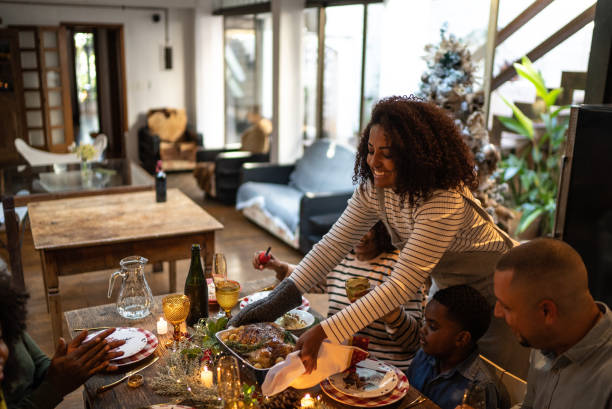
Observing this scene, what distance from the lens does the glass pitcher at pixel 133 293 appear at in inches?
78.6

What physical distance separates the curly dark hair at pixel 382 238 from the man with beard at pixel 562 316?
93 cm

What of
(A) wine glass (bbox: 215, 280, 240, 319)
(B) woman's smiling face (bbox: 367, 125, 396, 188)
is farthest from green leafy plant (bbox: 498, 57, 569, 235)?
(A) wine glass (bbox: 215, 280, 240, 319)

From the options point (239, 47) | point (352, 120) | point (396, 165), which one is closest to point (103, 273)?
point (352, 120)

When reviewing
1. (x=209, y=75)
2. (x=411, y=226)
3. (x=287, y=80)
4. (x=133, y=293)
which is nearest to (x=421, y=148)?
(x=411, y=226)

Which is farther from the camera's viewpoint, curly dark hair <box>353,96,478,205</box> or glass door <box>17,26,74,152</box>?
glass door <box>17,26,74,152</box>

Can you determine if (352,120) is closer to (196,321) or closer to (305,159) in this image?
(305,159)

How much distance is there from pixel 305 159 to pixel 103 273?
2.36 metres

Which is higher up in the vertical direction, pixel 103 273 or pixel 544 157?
pixel 544 157

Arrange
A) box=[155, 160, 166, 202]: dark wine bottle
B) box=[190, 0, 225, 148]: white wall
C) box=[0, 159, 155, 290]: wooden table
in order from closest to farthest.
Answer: box=[155, 160, 166, 202]: dark wine bottle
box=[0, 159, 155, 290]: wooden table
box=[190, 0, 225, 148]: white wall

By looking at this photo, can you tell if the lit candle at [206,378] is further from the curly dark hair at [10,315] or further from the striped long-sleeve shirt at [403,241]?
the curly dark hair at [10,315]

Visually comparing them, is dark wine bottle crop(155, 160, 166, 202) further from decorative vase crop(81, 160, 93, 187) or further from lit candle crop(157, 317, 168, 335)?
lit candle crop(157, 317, 168, 335)

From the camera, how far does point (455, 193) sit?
1702 mm

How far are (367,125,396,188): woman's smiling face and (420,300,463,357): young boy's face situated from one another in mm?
416

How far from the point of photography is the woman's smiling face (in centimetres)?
168
